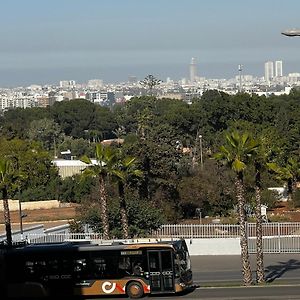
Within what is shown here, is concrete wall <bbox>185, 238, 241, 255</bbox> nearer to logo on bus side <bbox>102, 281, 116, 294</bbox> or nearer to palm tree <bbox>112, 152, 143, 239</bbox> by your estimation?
palm tree <bbox>112, 152, 143, 239</bbox>

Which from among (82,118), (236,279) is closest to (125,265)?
(236,279)

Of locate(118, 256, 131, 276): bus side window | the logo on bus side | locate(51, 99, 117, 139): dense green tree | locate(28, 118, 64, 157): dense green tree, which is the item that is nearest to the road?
locate(118, 256, 131, 276): bus side window

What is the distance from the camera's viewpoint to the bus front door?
26.0 m

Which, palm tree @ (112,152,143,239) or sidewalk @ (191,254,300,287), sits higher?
palm tree @ (112,152,143,239)

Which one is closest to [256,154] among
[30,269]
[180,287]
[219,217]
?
[180,287]

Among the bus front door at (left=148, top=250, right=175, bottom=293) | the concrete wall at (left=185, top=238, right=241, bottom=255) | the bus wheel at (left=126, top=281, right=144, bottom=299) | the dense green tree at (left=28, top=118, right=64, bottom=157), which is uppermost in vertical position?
the dense green tree at (left=28, top=118, right=64, bottom=157)

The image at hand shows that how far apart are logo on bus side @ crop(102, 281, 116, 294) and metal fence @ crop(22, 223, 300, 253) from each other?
47.5 feet

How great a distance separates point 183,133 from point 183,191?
→ 44118 millimetres

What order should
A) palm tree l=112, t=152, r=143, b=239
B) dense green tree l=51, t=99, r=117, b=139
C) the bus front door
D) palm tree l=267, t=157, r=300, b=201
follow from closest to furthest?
the bus front door → palm tree l=112, t=152, r=143, b=239 → palm tree l=267, t=157, r=300, b=201 → dense green tree l=51, t=99, r=117, b=139

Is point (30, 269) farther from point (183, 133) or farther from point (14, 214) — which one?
point (183, 133)

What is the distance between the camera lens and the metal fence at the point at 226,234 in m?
40.5

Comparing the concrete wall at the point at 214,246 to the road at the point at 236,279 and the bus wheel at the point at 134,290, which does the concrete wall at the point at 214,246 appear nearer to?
the road at the point at 236,279

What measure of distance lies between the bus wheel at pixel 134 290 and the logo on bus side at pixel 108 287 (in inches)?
18.3

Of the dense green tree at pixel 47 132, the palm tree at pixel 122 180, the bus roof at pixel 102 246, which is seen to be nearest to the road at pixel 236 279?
the bus roof at pixel 102 246
